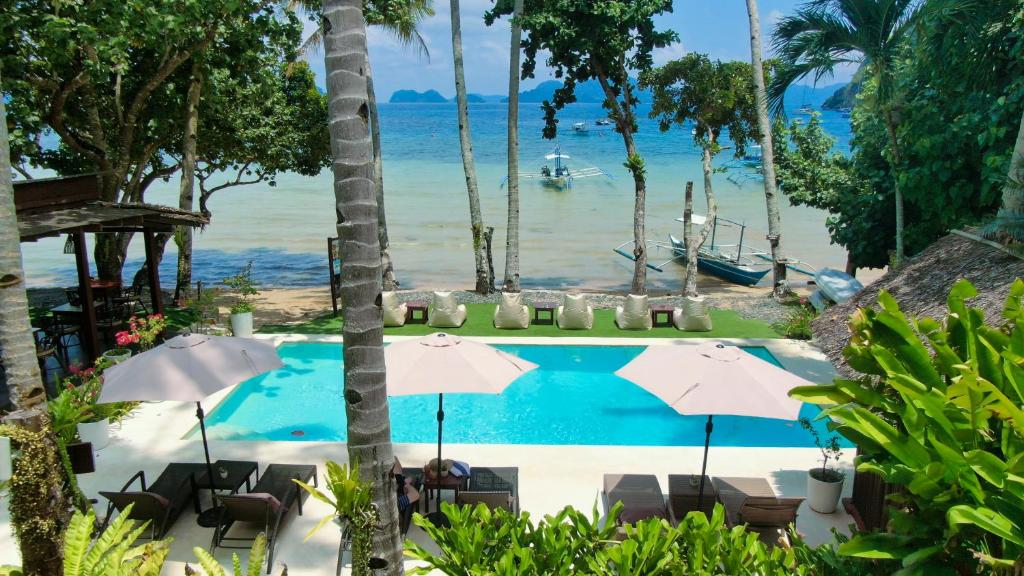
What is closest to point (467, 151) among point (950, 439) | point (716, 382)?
point (716, 382)

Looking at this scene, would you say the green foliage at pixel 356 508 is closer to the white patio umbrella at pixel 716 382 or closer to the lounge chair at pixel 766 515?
the white patio umbrella at pixel 716 382

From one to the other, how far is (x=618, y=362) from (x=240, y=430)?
23.5 ft

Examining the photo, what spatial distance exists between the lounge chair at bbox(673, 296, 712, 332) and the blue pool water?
2.74 metres

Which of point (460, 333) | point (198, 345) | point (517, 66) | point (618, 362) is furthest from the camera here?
point (517, 66)

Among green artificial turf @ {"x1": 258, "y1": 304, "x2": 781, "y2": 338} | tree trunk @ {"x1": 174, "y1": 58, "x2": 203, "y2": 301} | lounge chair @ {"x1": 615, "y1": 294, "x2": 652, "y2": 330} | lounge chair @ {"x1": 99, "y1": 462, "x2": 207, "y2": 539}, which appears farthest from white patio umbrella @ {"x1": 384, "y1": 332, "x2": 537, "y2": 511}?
tree trunk @ {"x1": 174, "y1": 58, "x2": 203, "y2": 301}

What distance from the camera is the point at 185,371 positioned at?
7.31 meters

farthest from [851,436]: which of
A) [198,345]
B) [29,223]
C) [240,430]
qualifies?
[29,223]

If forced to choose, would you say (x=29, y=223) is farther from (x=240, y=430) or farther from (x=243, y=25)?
(x=243, y=25)

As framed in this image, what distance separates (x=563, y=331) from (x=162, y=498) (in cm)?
1011

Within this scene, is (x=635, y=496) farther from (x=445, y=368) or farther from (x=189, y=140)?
(x=189, y=140)

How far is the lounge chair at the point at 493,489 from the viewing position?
24.1 ft

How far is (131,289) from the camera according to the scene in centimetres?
1736

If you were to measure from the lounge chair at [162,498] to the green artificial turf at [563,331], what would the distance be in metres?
7.55

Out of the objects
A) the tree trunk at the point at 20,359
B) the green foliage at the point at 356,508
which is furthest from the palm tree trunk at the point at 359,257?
the tree trunk at the point at 20,359
